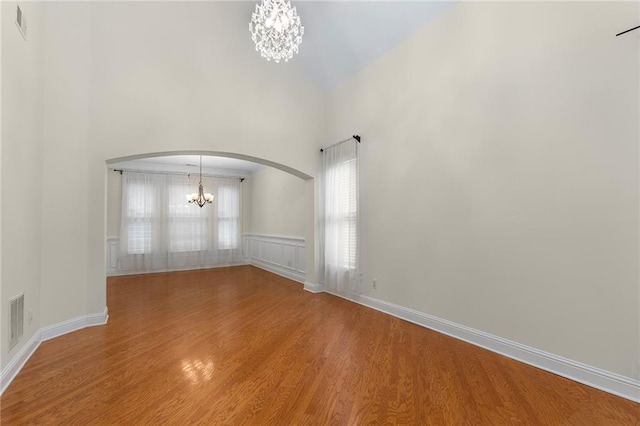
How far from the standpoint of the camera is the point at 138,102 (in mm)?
3717

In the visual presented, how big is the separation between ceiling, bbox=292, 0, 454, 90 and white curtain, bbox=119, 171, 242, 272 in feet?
16.1

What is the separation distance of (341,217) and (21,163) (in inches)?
151

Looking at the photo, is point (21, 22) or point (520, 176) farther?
point (520, 176)

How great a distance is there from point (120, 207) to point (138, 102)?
14.2 ft

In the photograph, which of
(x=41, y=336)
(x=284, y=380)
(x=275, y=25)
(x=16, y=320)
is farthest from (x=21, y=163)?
(x=284, y=380)

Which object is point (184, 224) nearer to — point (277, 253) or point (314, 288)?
point (277, 253)

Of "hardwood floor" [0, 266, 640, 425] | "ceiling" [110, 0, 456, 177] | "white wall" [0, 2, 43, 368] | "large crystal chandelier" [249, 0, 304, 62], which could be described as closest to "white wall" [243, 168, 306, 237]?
"ceiling" [110, 0, 456, 177]

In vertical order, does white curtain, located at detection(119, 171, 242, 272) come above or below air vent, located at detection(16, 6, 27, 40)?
below

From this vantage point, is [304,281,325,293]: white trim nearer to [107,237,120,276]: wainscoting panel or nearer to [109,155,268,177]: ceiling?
[109,155,268,177]: ceiling

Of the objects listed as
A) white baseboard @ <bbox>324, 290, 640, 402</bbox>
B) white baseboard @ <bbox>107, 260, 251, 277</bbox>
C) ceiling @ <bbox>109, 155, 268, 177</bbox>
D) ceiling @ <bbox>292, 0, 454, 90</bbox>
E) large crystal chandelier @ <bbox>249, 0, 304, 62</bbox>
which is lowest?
white baseboard @ <bbox>107, 260, 251, 277</bbox>

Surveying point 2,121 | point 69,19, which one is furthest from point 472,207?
point 69,19

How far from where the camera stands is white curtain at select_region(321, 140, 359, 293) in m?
4.41

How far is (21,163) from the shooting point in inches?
98.6

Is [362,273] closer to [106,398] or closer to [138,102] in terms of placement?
[106,398]
